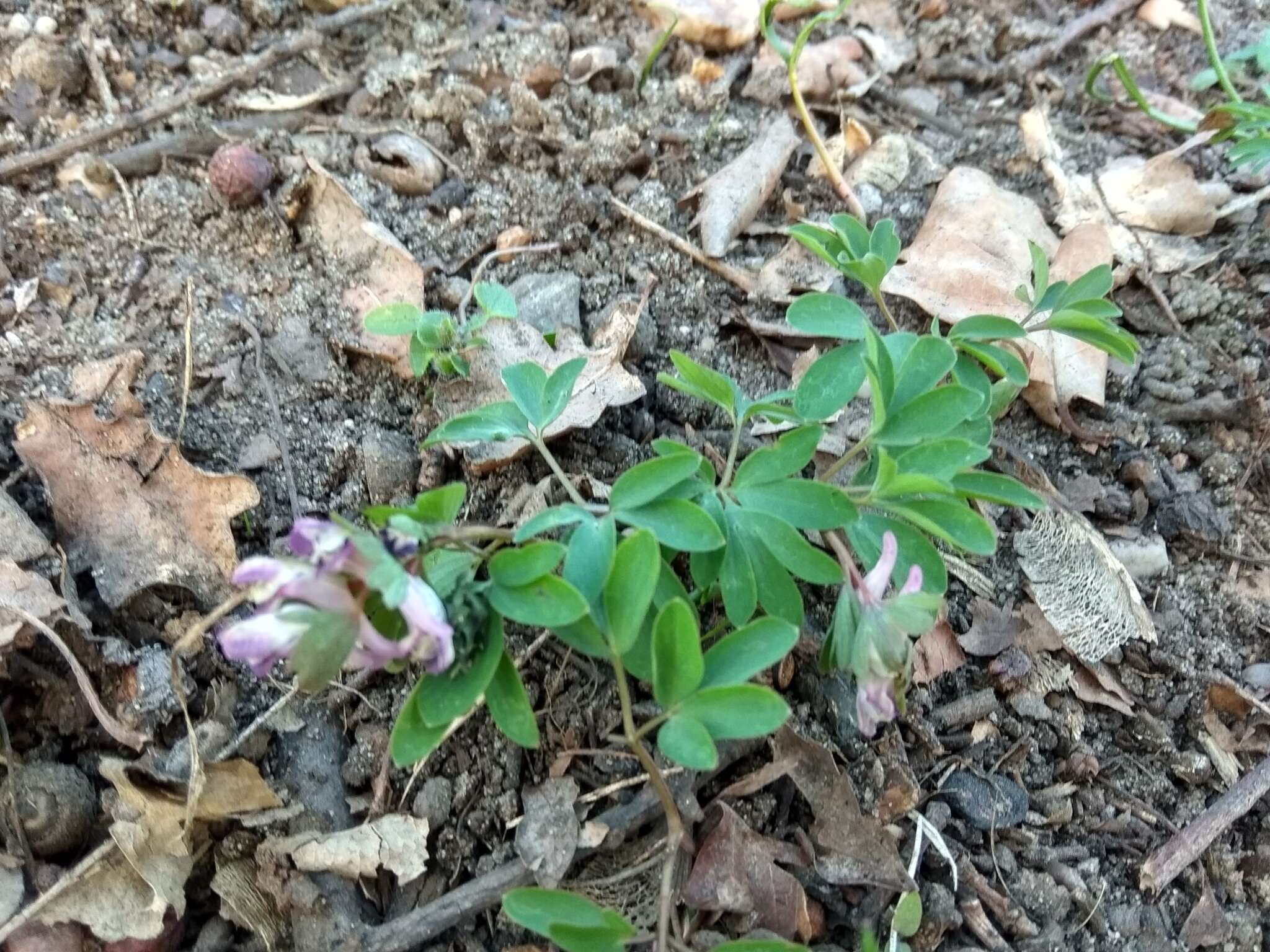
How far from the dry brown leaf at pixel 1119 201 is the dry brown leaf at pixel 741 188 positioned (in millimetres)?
682

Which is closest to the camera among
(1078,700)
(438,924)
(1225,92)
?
(438,924)

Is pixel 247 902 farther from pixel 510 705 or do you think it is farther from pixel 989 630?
pixel 989 630

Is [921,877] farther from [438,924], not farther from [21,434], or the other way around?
[21,434]

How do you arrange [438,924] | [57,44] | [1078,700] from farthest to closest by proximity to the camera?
1. [57,44]
2. [1078,700]
3. [438,924]

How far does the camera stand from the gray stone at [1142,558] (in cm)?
185

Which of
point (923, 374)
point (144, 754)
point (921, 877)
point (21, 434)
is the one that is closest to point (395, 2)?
point (21, 434)

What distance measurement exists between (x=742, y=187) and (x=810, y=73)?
54 centimetres

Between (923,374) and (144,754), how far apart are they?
1.45m

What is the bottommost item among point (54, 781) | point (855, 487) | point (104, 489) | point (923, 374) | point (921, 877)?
point (921, 877)

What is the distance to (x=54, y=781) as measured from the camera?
4.82 ft

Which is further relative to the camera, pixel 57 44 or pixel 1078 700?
pixel 57 44

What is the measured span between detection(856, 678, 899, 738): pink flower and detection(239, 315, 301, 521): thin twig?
1089 millimetres

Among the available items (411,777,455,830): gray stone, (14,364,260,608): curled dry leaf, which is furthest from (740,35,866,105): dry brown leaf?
(411,777,455,830): gray stone

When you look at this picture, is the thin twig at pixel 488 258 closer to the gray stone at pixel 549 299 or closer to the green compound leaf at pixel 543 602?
the gray stone at pixel 549 299
